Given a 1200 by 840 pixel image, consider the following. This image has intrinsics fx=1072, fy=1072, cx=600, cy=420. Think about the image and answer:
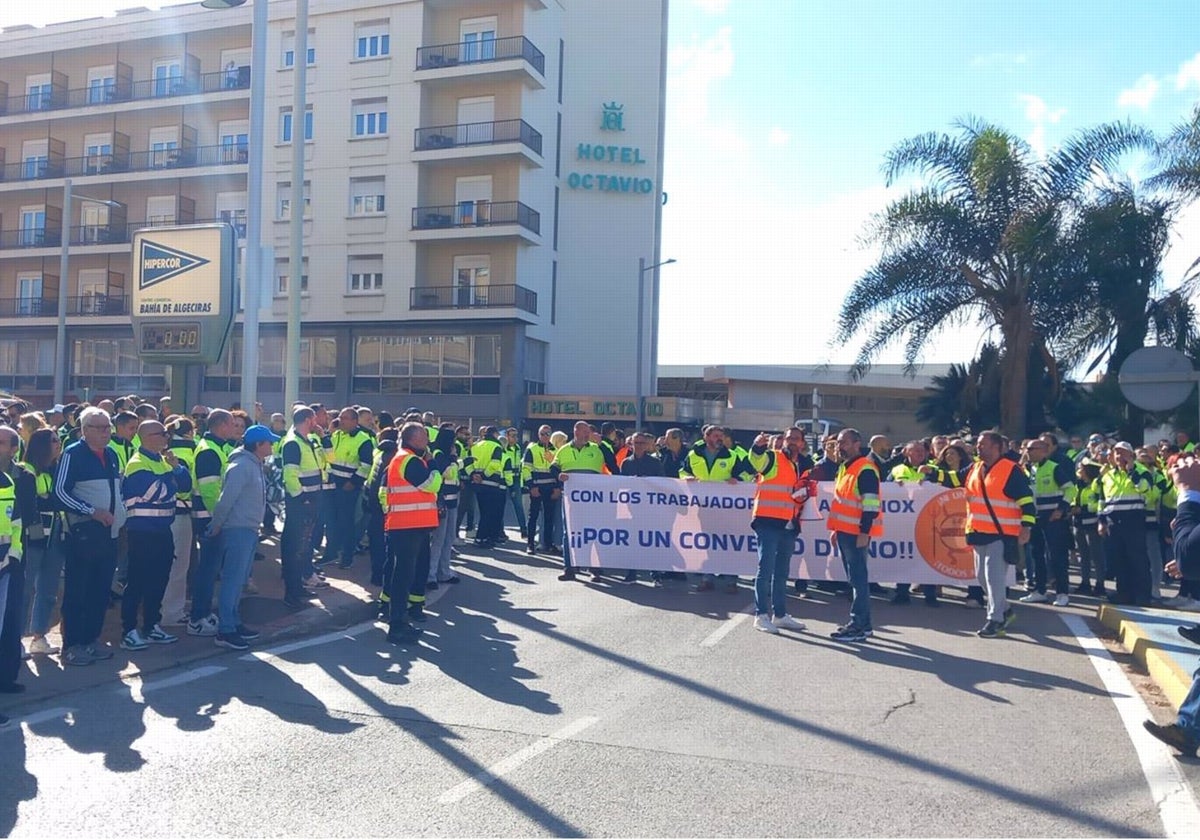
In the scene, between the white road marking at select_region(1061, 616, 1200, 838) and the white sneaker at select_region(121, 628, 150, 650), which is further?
the white sneaker at select_region(121, 628, 150, 650)

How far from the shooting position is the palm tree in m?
23.2

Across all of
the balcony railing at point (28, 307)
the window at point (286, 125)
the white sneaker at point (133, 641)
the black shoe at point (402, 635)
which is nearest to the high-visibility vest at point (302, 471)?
the black shoe at point (402, 635)

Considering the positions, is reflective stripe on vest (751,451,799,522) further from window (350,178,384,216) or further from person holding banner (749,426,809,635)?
window (350,178,384,216)

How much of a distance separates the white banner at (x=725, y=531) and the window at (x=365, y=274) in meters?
29.1

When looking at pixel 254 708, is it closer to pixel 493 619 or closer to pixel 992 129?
pixel 493 619

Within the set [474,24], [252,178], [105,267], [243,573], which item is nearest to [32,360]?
[105,267]

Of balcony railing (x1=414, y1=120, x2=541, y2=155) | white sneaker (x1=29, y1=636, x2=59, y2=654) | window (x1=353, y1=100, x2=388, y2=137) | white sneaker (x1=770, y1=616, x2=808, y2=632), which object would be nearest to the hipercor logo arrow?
white sneaker (x1=29, y1=636, x2=59, y2=654)

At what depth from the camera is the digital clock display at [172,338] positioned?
1425 centimetres

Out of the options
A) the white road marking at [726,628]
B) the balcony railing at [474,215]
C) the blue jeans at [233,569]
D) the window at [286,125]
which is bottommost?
the white road marking at [726,628]

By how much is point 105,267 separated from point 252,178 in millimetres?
34454

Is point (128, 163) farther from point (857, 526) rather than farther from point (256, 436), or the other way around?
point (857, 526)

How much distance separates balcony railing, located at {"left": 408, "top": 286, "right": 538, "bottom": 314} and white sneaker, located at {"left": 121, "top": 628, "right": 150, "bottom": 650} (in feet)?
103

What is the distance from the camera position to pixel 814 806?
5.30 m

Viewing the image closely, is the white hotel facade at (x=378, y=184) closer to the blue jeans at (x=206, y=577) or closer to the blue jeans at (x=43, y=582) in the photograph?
the blue jeans at (x=206, y=577)
